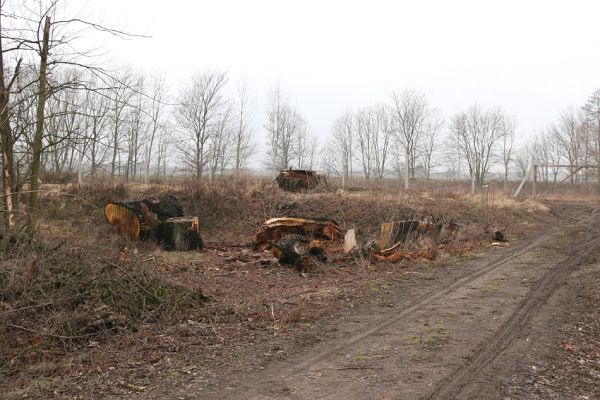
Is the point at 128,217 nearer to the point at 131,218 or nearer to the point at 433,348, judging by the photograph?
the point at 131,218

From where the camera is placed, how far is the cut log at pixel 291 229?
1231 centimetres

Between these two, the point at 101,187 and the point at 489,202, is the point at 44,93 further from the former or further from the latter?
the point at 489,202

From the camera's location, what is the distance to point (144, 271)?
6543 mm

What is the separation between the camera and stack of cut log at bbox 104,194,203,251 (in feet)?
39.9

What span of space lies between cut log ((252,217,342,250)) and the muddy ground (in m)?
1.95

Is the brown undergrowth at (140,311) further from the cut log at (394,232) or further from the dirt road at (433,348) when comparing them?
the cut log at (394,232)

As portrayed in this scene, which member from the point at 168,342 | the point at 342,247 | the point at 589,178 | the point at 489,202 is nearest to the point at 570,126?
the point at 589,178

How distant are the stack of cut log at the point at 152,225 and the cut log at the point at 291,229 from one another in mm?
1650

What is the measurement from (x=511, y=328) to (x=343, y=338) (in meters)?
2.02

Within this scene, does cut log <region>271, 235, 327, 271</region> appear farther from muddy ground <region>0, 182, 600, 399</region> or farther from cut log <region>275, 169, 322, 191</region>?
cut log <region>275, 169, 322, 191</region>

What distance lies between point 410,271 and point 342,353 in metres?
4.90

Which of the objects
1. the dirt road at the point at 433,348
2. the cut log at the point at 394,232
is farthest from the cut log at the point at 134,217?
the dirt road at the point at 433,348

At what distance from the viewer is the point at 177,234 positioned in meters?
12.1

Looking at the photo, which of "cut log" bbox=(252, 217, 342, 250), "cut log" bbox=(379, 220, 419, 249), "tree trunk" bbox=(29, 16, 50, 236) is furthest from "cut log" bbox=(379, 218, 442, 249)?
"tree trunk" bbox=(29, 16, 50, 236)
